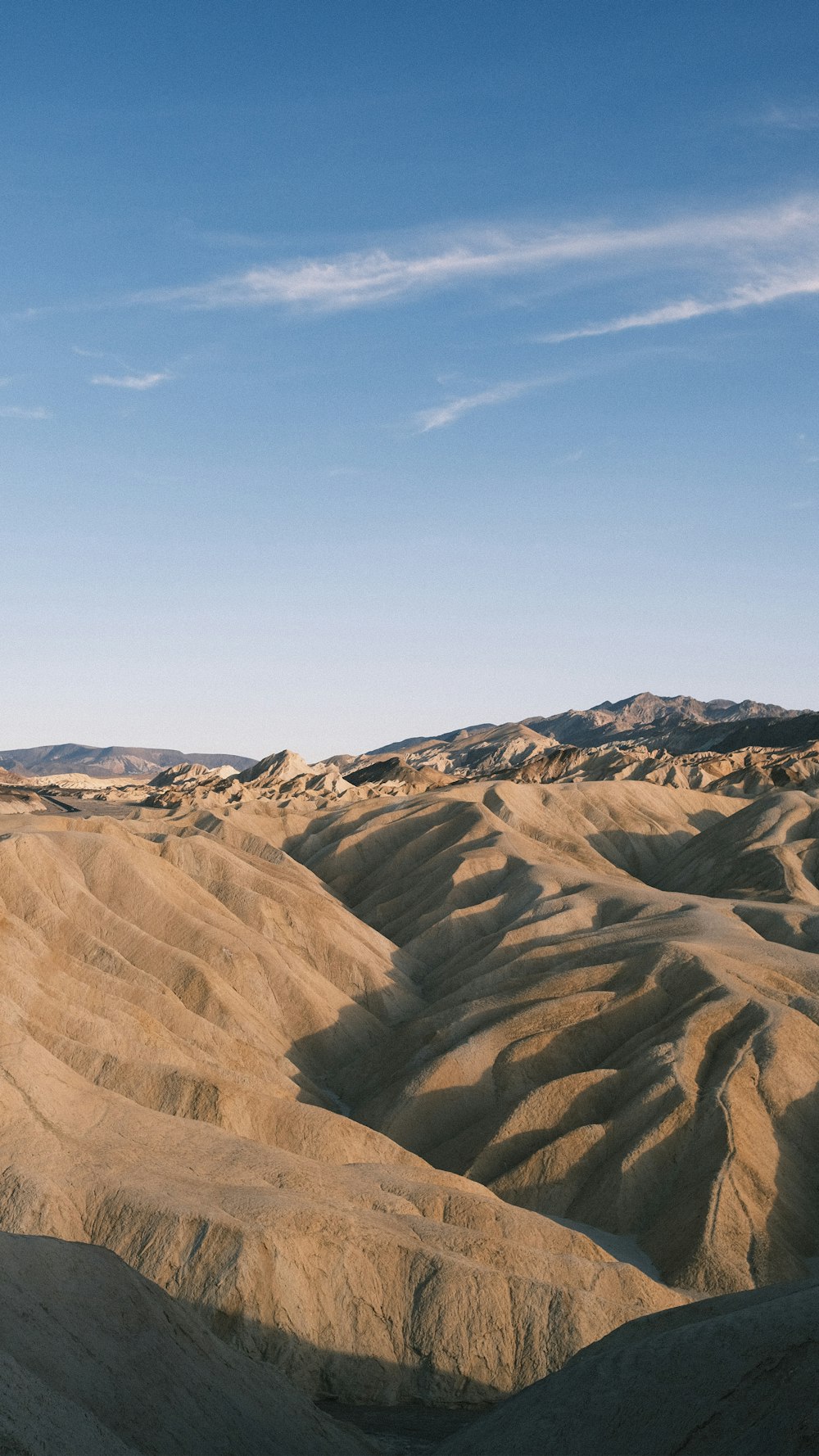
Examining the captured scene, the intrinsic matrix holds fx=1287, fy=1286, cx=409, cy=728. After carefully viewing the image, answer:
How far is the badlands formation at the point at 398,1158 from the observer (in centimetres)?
2180

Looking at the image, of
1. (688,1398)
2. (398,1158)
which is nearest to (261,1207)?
(398,1158)

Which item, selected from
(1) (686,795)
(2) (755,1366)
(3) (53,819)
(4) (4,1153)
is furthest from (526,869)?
(2) (755,1366)

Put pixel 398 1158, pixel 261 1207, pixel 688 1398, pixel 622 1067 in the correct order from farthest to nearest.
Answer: pixel 622 1067, pixel 398 1158, pixel 261 1207, pixel 688 1398

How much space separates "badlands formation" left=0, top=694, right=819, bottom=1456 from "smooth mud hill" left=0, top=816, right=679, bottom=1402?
9 centimetres

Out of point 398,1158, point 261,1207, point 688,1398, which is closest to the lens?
point 688,1398

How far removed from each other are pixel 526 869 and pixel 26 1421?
2700 inches

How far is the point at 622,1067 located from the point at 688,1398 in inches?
1182

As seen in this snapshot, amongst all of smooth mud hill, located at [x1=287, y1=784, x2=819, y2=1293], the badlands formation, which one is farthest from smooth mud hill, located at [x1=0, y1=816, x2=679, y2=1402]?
smooth mud hill, located at [x1=287, y1=784, x2=819, y2=1293]

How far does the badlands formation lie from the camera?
71.5 feet

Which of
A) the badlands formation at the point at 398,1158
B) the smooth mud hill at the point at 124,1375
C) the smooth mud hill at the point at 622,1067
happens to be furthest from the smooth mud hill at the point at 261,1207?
the smooth mud hill at the point at 622,1067

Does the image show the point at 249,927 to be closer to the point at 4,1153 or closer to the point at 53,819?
the point at 53,819

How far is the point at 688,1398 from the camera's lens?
64.0 feet

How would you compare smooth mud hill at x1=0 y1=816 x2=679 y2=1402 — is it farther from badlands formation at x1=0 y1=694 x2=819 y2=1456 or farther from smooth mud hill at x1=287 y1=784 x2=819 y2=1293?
smooth mud hill at x1=287 y1=784 x2=819 y2=1293

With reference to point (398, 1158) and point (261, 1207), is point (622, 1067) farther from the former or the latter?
point (261, 1207)
